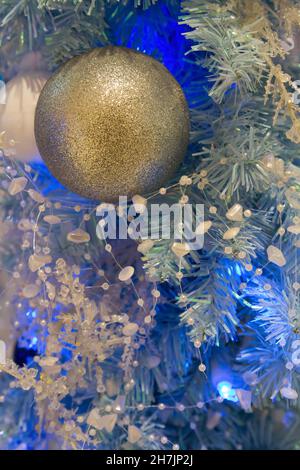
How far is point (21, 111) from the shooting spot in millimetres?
565

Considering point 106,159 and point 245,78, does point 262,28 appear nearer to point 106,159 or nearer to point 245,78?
point 245,78

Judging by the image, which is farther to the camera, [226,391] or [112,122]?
[226,391]

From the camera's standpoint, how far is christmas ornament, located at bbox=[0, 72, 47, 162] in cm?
56

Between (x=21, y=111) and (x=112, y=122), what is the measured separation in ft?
0.46

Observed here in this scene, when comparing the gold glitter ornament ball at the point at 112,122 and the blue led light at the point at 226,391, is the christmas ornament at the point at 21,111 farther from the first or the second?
the blue led light at the point at 226,391

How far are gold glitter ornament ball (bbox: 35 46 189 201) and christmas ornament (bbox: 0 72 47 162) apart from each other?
0.05 m

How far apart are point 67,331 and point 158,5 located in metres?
0.38

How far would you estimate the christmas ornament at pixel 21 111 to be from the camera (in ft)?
1.85

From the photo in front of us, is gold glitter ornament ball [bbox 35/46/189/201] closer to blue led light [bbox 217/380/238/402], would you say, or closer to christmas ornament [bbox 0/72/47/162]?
christmas ornament [bbox 0/72/47/162]

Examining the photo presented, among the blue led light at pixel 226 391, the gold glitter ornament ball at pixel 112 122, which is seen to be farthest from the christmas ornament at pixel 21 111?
the blue led light at pixel 226 391

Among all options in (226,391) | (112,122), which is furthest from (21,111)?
(226,391)

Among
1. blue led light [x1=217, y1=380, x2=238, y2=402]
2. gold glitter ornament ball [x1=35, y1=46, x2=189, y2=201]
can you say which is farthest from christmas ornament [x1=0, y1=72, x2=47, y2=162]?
blue led light [x1=217, y1=380, x2=238, y2=402]

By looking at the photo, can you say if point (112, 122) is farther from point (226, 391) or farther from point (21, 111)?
point (226, 391)
